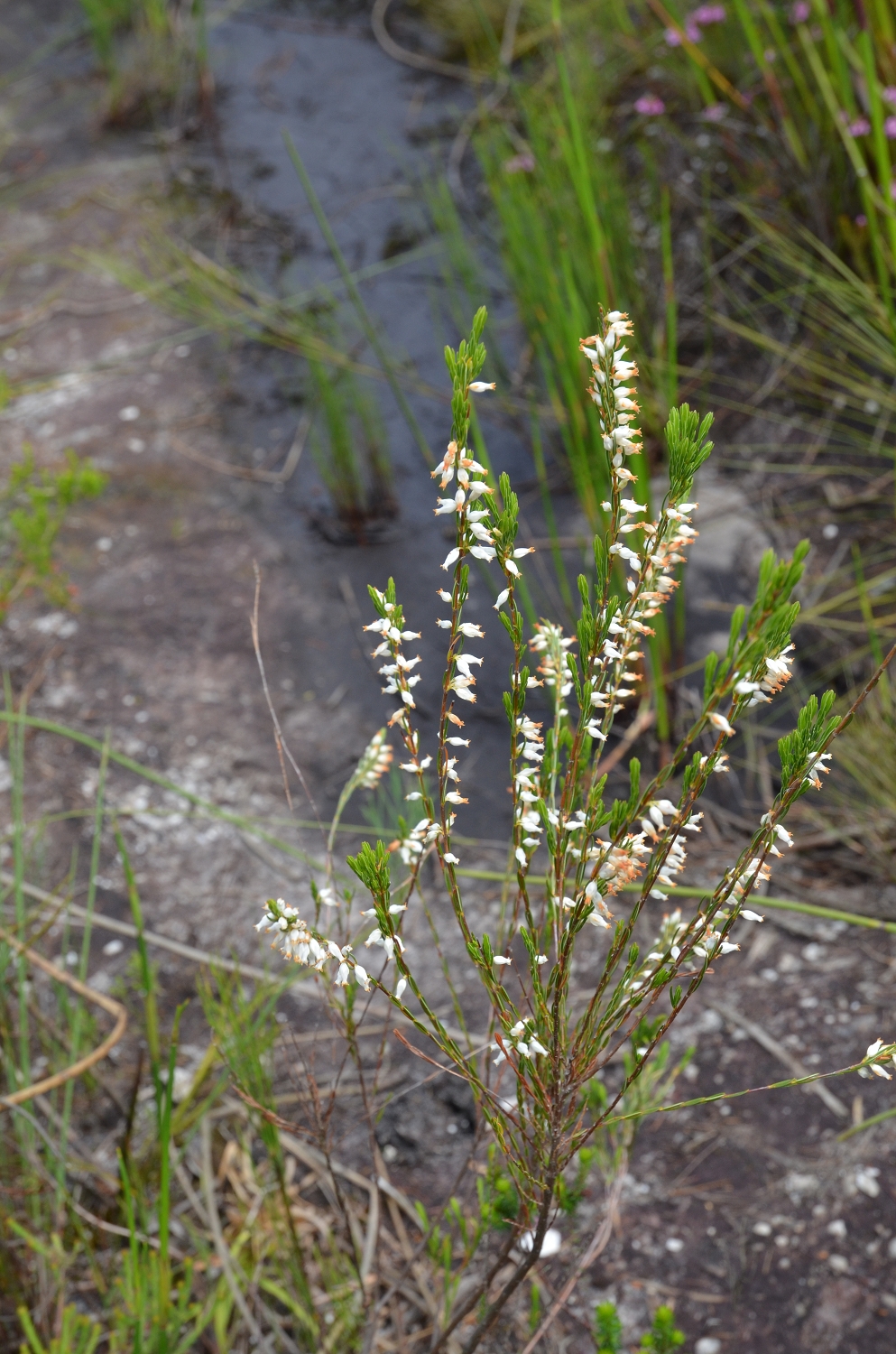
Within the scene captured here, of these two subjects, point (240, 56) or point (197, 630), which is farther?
point (240, 56)

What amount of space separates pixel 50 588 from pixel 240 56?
280 cm

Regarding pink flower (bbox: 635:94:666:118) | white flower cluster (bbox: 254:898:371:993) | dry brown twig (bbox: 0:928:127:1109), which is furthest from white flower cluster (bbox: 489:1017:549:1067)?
pink flower (bbox: 635:94:666:118)

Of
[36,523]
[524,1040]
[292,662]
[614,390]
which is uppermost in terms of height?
[614,390]

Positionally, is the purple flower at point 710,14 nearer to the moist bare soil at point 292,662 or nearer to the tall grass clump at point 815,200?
the tall grass clump at point 815,200

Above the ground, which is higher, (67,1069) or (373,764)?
(373,764)

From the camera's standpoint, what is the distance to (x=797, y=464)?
98.2 inches

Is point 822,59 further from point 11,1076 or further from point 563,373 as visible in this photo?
point 11,1076

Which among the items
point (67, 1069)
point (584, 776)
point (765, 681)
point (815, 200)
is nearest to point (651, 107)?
point (815, 200)

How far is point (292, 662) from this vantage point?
2514mm

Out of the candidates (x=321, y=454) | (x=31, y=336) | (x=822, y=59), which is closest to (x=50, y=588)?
(x=321, y=454)

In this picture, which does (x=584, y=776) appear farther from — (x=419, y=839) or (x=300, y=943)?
(x=300, y=943)

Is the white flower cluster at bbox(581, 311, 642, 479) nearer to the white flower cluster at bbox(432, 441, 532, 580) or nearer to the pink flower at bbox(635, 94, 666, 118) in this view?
the white flower cluster at bbox(432, 441, 532, 580)

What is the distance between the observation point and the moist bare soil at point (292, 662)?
56.6 inches

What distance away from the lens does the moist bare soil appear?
1437mm
